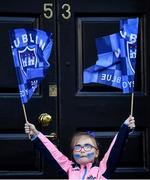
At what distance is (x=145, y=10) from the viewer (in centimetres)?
636

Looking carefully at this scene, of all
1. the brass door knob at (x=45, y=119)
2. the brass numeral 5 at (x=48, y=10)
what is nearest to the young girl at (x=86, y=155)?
the brass door knob at (x=45, y=119)

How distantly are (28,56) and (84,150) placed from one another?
33.4 inches

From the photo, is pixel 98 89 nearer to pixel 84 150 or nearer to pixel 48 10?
pixel 48 10

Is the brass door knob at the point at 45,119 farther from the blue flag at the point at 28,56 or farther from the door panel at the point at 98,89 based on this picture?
the blue flag at the point at 28,56

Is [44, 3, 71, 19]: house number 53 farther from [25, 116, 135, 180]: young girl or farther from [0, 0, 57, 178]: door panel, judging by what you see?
[25, 116, 135, 180]: young girl

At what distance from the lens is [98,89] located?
6301 millimetres

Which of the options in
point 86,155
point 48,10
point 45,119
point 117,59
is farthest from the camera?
point 48,10

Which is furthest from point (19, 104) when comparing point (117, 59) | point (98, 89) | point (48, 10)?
point (117, 59)

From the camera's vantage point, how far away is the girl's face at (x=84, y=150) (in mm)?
5008

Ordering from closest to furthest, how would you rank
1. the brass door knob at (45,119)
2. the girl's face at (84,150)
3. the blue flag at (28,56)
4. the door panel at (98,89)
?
the girl's face at (84,150) → the blue flag at (28,56) → the brass door knob at (45,119) → the door panel at (98,89)

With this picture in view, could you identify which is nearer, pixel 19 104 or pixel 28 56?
pixel 28 56

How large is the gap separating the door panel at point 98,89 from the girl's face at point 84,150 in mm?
1162

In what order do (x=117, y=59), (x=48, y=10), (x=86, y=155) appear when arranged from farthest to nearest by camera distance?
(x=48, y=10) → (x=117, y=59) → (x=86, y=155)

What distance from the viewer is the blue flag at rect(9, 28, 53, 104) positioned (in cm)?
533
